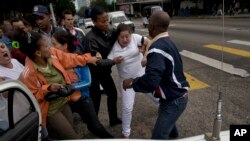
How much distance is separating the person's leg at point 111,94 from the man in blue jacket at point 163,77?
1484 mm

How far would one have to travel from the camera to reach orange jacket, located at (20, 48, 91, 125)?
3.38 metres

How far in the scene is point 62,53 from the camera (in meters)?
3.91

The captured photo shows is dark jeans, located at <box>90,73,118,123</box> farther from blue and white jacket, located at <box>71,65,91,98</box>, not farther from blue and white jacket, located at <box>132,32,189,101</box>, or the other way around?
blue and white jacket, located at <box>132,32,189,101</box>

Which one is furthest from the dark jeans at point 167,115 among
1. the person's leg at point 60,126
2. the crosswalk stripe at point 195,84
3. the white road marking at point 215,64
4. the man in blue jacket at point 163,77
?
the white road marking at point 215,64

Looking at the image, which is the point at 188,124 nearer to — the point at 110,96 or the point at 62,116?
the point at 110,96

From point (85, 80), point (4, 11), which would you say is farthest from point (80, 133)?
point (4, 11)

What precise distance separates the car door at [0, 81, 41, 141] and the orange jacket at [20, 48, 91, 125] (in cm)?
59

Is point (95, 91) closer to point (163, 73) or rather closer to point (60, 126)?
point (60, 126)

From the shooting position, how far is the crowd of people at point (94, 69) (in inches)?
127

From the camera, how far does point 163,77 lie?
3.26m

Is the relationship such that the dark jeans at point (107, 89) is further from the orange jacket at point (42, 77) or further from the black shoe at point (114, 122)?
the orange jacket at point (42, 77)

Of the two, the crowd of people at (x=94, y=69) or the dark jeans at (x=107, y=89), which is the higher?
the crowd of people at (x=94, y=69)

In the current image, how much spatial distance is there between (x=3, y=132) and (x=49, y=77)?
1.23 metres

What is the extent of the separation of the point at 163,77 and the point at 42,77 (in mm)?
1217
